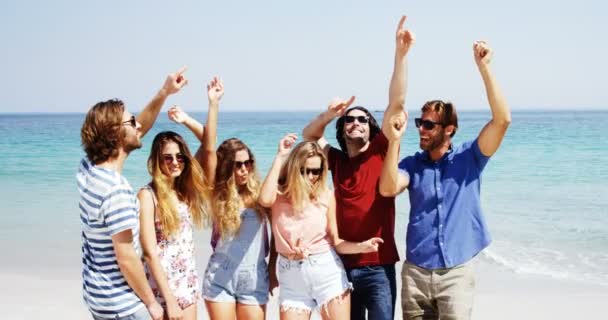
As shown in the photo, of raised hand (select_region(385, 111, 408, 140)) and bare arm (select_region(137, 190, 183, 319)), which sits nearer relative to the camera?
bare arm (select_region(137, 190, 183, 319))

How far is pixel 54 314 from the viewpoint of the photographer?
7.27 meters

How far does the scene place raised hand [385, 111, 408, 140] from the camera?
452cm

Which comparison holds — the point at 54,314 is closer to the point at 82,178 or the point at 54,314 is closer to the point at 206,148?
the point at 206,148

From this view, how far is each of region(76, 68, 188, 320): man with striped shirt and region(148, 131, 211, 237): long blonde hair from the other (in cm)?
67

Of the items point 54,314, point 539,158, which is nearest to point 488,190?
point 539,158

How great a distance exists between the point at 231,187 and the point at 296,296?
35.2 inches

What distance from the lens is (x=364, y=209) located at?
15.7ft

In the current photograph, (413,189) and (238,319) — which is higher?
(413,189)

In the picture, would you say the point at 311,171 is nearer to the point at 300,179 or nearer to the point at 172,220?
the point at 300,179

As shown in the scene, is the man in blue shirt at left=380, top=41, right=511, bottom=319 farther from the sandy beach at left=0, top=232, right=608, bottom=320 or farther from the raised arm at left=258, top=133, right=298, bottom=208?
the sandy beach at left=0, top=232, right=608, bottom=320

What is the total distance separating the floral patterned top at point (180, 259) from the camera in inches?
169

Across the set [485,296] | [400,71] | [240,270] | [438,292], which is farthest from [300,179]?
[485,296]

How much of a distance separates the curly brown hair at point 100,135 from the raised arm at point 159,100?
92 cm

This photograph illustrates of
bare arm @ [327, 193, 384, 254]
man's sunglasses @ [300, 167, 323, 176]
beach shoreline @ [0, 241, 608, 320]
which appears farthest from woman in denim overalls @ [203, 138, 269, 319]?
beach shoreline @ [0, 241, 608, 320]
